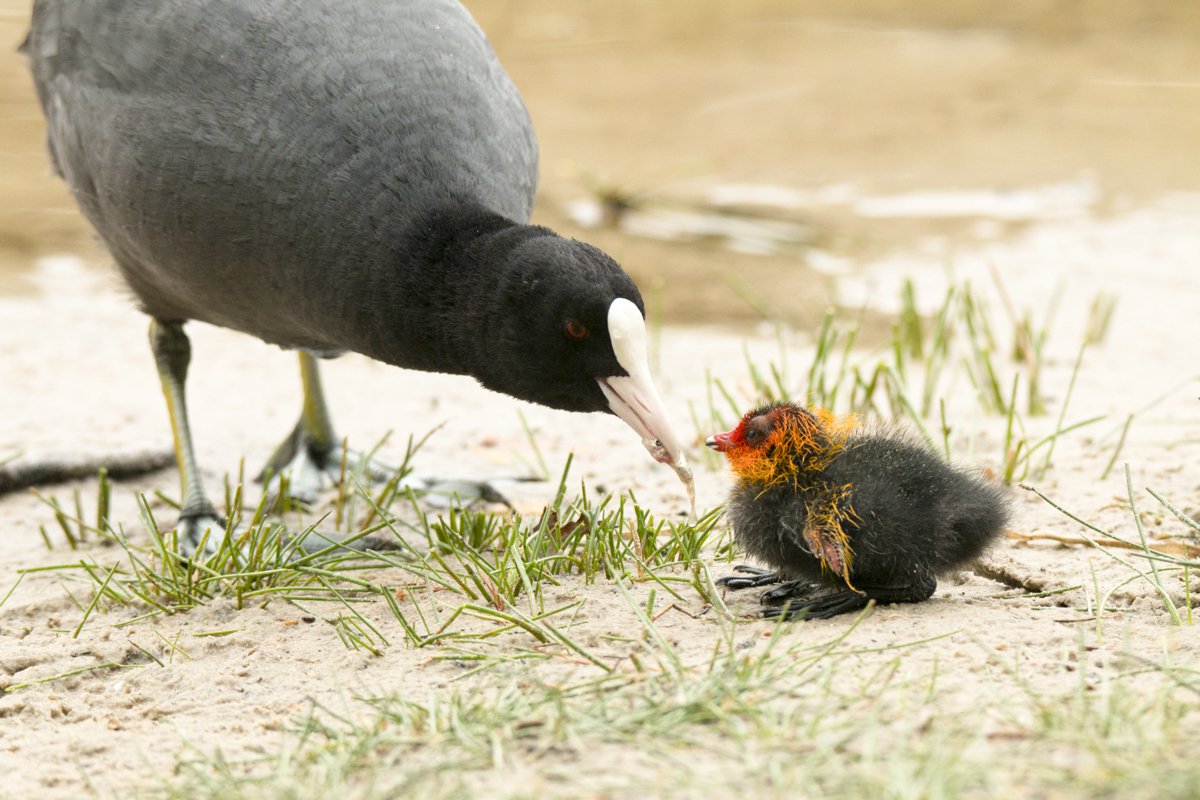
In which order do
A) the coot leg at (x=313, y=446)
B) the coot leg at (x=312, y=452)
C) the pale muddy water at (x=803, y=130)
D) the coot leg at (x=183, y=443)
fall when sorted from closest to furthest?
1. the coot leg at (x=183, y=443)
2. the coot leg at (x=312, y=452)
3. the coot leg at (x=313, y=446)
4. the pale muddy water at (x=803, y=130)

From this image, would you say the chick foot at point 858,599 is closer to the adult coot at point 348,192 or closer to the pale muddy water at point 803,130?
the adult coot at point 348,192

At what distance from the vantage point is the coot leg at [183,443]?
4.57 metres

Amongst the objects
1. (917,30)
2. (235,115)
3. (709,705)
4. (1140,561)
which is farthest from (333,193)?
(917,30)

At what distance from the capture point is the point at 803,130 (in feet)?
34.3

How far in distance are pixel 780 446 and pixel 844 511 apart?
23 centimetres

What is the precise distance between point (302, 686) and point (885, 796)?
4.79 feet

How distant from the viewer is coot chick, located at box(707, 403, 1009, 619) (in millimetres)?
3182

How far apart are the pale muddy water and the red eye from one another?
122 inches

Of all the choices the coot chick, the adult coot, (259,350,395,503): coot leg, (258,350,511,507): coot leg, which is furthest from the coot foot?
(259,350,395,503): coot leg

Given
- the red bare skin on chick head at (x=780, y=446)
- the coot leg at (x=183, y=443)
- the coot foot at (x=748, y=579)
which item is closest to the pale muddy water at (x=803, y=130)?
the coot leg at (x=183, y=443)

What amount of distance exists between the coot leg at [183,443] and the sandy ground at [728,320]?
0.67ft

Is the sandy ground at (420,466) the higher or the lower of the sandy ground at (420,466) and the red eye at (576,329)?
the lower

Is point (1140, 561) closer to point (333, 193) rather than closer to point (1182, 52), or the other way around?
point (333, 193)

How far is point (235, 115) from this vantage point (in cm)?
389
